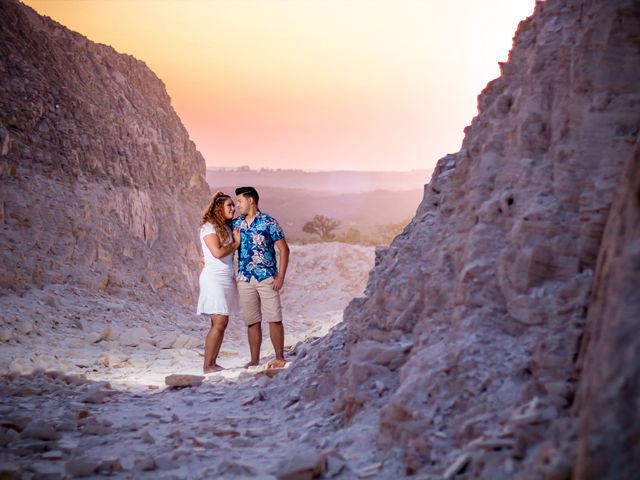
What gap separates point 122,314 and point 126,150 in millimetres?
4420

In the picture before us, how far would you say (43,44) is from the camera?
13953mm

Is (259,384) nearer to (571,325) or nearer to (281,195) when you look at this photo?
(571,325)

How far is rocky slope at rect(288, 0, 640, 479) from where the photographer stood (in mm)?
2902

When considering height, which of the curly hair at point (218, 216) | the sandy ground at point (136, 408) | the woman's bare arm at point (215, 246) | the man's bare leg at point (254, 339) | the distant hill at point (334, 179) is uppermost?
the distant hill at point (334, 179)

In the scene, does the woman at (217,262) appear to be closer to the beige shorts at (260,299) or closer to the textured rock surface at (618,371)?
the beige shorts at (260,299)

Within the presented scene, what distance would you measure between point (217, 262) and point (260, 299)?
1.94 feet

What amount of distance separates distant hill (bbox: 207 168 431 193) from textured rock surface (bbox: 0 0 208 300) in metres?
70.6

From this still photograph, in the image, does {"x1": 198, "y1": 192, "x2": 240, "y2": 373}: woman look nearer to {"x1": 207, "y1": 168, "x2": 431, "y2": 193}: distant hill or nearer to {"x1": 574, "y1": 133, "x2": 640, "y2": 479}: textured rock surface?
{"x1": 574, "y1": 133, "x2": 640, "y2": 479}: textured rock surface

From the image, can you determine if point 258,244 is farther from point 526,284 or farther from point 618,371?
point 618,371

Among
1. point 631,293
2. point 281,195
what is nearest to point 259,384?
point 631,293

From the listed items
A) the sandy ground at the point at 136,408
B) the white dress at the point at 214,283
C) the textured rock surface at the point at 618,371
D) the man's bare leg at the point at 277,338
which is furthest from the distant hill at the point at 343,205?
the textured rock surface at the point at 618,371

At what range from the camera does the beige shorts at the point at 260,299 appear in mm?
7129

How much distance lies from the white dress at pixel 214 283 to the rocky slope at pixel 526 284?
7.94ft

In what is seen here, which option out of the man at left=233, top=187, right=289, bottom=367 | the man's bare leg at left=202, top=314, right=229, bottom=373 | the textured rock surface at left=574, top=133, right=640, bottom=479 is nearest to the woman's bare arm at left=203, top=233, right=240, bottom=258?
the man at left=233, top=187, right=289, bottom=367
